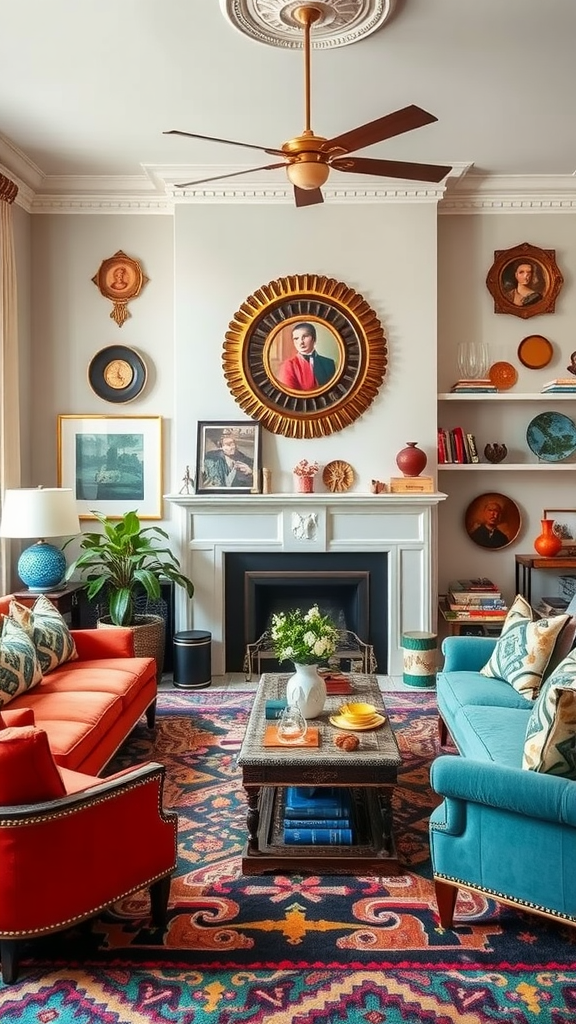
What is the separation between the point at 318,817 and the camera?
2.95 meters

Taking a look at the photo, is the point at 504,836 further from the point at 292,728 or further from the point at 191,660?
the point at 191,660

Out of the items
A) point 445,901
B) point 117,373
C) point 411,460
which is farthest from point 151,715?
point 117,373

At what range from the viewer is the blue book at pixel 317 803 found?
2957mm

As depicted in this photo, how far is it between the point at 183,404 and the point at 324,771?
3.18m

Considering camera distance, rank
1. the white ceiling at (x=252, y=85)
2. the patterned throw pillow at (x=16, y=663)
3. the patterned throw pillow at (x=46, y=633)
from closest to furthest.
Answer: the patterned throw pillow at (x=16, y=663), the white ceiling at (x=252, y=85), the patterned throw pillow at (x=46, y=633)

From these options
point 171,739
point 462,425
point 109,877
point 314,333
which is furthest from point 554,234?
point 109,877

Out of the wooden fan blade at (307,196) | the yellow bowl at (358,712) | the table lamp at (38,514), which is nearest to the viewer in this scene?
the yellow bowl at (358,712)

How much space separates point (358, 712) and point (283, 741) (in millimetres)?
391

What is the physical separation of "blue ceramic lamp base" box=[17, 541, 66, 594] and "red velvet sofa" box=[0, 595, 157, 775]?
0.82 meters

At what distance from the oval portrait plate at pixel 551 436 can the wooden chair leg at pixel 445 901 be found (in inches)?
147

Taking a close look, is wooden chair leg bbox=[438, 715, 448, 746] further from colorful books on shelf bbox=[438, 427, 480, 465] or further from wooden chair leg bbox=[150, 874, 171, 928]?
colorful books on shelf bbox=[438, 427, 480, 465]

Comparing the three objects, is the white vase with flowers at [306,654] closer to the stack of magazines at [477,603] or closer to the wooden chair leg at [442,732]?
the wooden chair leg at [442,732]

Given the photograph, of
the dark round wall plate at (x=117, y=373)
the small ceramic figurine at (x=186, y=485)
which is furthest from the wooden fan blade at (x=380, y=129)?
the dark round wall plate at (x=117, y=373)

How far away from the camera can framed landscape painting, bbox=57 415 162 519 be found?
5.56m
